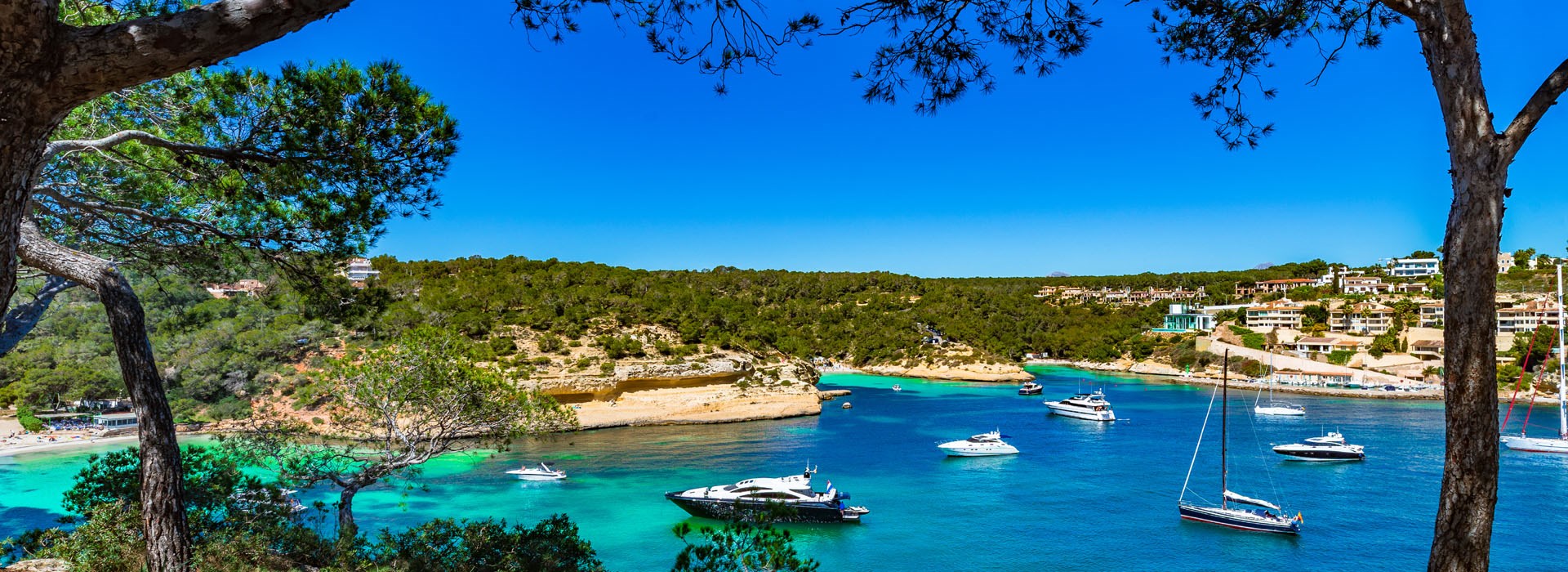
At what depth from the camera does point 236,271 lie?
7.20 meters

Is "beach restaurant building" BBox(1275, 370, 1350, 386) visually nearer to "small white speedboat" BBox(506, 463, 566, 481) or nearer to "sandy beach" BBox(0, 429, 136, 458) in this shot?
A: "small white speedboat" BBox(506, 463, 566, 481)

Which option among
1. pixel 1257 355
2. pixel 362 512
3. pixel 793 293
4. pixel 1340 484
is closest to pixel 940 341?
pixel 793 293

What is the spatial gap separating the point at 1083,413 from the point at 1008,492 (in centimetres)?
1638

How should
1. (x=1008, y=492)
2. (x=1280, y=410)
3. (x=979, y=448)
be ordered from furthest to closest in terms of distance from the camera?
(x=1280, y=410), (x=979, y=448), (x=1008, y=492)

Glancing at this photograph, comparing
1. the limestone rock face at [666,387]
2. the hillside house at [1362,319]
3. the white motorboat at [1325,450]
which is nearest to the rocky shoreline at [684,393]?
the limestone rock face at [666,387]

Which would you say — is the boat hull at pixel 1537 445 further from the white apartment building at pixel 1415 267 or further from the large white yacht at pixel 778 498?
the white apartment building at pixel 1415 267

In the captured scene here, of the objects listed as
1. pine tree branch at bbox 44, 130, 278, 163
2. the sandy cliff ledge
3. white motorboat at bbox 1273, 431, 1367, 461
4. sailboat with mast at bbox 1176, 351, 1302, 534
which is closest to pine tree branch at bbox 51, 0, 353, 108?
pine tree branch at bbox 44, 130, 278, 163

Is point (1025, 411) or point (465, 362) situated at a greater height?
point (465, 362)

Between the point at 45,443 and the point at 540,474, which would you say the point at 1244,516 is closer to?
the point at 540,474

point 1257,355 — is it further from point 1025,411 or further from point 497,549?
point 497,549

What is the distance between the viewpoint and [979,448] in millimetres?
28297

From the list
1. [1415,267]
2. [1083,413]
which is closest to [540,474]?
[1083,413]

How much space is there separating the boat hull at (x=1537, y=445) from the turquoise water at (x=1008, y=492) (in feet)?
2.62

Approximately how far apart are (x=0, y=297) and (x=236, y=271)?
16.1ft
